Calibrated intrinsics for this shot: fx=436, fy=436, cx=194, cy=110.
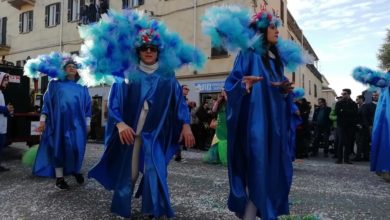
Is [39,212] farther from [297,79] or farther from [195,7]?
[297,79]

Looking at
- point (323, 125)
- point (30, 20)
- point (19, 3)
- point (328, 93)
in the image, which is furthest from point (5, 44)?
point (328, 93)

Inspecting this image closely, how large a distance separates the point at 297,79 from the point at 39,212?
2351 centimetres

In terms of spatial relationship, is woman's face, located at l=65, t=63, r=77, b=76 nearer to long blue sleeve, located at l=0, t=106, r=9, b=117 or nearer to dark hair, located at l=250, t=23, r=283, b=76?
long blue sleeve, located at l=0, t=106, r=9, b=117

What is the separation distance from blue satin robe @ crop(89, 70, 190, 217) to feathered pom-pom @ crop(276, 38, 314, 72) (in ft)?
3.64

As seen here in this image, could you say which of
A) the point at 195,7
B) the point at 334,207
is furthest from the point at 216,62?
the point at 334,207

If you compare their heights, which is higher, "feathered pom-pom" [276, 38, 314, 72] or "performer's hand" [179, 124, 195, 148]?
"feathered pom-pom" [276, 38, 314, 72]

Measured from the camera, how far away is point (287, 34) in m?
25.1

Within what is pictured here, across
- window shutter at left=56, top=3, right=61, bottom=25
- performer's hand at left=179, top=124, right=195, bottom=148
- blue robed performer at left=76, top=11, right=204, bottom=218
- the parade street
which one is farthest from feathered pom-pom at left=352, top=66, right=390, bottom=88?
window shutter at left=56, top=3, right=61, bottom=25

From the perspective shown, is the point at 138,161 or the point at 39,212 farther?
the point at 39,212

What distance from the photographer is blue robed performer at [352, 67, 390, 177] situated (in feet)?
24.4

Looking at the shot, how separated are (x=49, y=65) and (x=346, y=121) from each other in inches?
278

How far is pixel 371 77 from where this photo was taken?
24.5 ft

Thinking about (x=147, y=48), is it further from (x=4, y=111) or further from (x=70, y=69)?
(x=4, y=111)

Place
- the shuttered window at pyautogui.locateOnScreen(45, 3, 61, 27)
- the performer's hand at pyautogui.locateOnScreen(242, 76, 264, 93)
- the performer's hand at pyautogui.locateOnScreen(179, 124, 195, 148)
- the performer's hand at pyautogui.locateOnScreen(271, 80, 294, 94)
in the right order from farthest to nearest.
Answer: the shuttered window at pyautogui.locateOnScreen(45, 3, 61, 27) → the performer's hand at pyautogui.locateOnScreen(179, 124, 195, 148) → the performer's hand at pyautogui.locateOnScreen(271, 80, 294, 94) → the performer's hand at pyautogui.locateOnScreen(242, 76, 264, 93)
